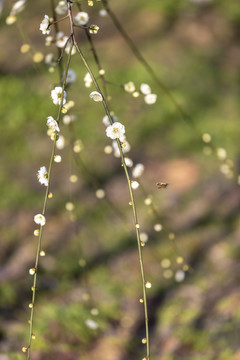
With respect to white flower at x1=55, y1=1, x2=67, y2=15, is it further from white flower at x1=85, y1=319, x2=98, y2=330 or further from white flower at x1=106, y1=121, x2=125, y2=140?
white flower at x1=85, y1=319, x2=98, y2=330

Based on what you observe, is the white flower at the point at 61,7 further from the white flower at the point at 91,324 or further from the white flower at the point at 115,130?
the white flower at the point at 91,324

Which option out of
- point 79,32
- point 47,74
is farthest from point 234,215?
point 79,32

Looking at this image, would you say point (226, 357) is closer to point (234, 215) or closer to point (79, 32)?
point (234, 215)

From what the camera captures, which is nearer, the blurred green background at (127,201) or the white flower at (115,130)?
the white flower at (115,130)

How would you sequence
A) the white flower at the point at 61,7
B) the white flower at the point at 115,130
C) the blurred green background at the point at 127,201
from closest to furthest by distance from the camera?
1. the white flower at the point at 115,130
2. the white flower at the point at 61,7
3. the blurred green background at the point at 127,201

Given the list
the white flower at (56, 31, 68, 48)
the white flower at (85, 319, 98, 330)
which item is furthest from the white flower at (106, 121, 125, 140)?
the white flower at (85, 319, 98, 330)

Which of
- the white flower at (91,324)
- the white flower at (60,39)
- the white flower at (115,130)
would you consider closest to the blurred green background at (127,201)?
the white flower at (91,324)

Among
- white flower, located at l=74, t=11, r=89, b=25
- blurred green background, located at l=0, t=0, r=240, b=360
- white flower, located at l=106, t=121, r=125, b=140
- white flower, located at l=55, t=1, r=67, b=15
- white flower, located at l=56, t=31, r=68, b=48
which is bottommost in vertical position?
blurred green background, located at l=0, t=0, r=240, b=360

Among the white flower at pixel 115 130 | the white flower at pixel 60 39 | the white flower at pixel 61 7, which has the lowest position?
the white flower at pixel 115 130

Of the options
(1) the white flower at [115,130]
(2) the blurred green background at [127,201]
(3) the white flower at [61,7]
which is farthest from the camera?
(2) the blurred green background at [127,201]
